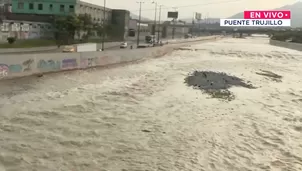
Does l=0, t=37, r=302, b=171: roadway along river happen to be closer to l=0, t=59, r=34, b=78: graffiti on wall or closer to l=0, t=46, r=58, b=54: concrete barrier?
l=0, t=59, r=34, b=78: graffiti on wall

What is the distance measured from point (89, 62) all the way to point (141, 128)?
20.7 metres

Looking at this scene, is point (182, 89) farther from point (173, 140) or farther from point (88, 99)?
point (173, 140)

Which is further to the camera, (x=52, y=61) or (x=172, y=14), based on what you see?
(x=172, y=14)

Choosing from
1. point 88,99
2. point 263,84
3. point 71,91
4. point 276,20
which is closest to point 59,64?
point 71,91

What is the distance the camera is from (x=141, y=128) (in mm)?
15023

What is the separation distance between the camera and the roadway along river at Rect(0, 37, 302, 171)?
438 inches

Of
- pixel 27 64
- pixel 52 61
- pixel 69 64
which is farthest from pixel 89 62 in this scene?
pixel 27 64

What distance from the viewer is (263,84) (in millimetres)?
31297

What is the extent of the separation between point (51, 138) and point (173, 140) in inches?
182

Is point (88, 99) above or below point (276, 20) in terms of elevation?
below

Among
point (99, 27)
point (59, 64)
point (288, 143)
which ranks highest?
point (99, 27)

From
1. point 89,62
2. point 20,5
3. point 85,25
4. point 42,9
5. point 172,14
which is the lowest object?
point 89,62

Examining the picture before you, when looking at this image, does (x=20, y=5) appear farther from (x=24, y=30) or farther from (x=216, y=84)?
(x=216, y=84)

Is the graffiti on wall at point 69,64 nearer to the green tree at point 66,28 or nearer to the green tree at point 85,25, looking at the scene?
the green tree at point 66,28
